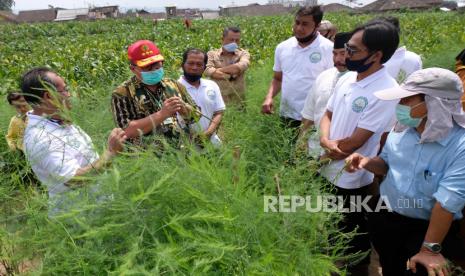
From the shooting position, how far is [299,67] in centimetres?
356

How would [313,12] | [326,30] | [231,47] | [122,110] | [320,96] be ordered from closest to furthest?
[122,110], [320,96], [313,12], [326,30], [231,47]

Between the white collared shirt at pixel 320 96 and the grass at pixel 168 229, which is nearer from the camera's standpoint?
the grass at pixel 168 229

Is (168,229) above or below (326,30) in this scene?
below

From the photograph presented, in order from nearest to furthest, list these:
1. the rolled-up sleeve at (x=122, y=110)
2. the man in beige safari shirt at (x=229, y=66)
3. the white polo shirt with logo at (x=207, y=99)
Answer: the rolled-up sleeve at (x=122, y=110), the white polo shirt with logo at (x=207, y=99), the man in beige safari shirt at (x=229, y=66)

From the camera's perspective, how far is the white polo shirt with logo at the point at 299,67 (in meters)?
3.51

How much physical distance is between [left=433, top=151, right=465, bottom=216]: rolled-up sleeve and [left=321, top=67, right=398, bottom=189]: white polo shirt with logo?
23.9 inches

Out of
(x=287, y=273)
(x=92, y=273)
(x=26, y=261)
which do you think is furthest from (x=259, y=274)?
(x=26, y=261)

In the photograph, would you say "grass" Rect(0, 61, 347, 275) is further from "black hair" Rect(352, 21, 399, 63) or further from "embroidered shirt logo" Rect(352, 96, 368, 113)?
"black hair" Rect(352, 21, 399, 63)

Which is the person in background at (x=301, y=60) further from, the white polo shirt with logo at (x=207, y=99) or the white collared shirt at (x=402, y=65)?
the white collared shirt at (x=402, y=65)

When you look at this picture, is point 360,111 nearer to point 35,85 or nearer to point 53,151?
point 53,151

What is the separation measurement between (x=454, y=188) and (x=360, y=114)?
2.64 feet

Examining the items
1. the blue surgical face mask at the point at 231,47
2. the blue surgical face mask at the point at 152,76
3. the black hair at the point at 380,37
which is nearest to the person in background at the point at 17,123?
the blue surgical face mask at the point at 152,76

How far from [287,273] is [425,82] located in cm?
119

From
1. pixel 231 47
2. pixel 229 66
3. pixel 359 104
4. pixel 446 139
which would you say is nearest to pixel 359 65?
pixel 359 104
